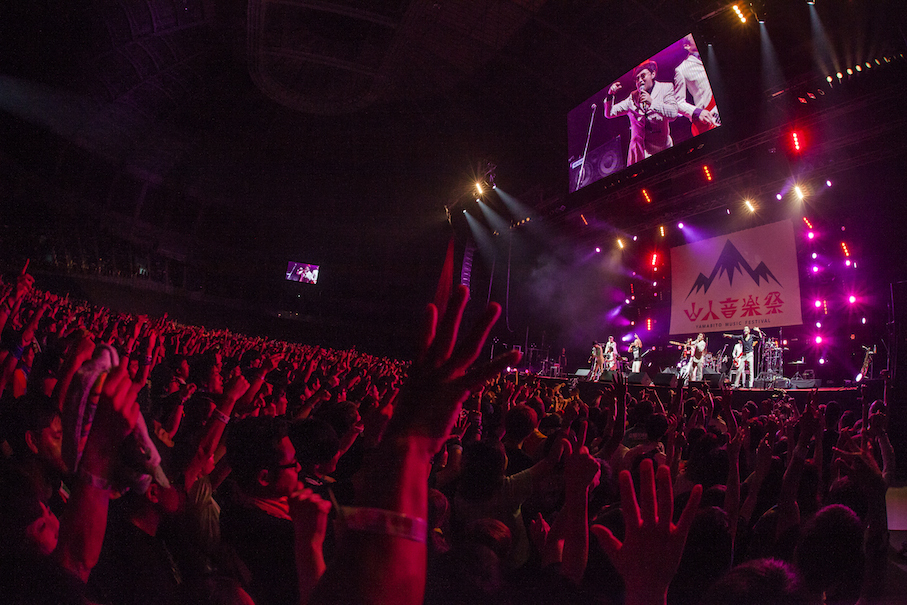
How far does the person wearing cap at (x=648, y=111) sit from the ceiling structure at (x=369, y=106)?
22.5 inches

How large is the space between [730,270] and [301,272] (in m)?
18.7

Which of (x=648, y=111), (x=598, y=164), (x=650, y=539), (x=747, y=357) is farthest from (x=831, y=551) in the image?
(x=747, y=357)

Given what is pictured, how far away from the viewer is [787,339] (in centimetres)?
1131

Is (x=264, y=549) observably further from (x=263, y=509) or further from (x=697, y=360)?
(x=697, y=360)

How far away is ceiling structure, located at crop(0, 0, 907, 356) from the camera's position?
29.9 ft

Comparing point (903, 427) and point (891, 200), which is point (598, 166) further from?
point (903, 427)

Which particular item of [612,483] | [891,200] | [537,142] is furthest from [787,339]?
[612,483]

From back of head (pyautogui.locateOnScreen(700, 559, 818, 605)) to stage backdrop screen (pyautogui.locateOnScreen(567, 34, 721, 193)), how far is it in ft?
32.3

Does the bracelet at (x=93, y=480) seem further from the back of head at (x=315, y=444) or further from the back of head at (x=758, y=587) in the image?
the back of head at (x=758, y=587)

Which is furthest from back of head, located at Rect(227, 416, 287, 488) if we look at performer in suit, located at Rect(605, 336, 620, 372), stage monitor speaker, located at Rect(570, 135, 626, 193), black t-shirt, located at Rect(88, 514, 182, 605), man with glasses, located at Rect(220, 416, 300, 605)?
performer in suit, located at Rect(605, 336, 620, 372)

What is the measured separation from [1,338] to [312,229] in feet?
71.8

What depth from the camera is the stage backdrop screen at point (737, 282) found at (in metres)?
10.9

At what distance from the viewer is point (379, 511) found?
0.77m

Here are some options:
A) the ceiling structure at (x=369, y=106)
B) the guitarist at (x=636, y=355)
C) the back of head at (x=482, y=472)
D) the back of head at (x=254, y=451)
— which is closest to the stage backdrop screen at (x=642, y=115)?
the ceiling structure at (x=369, y=106)
